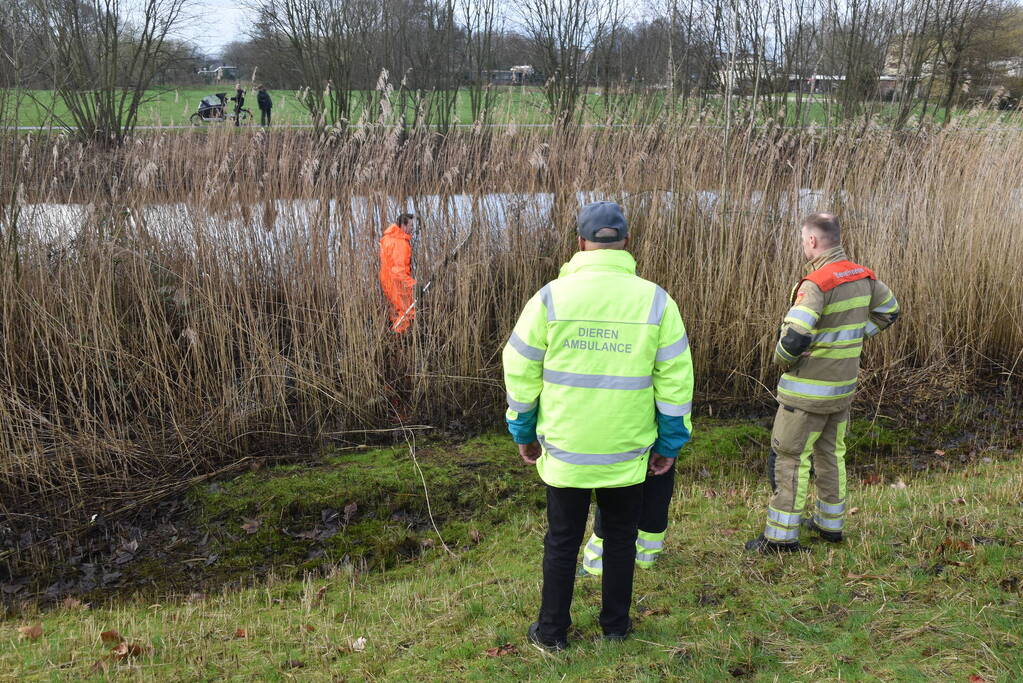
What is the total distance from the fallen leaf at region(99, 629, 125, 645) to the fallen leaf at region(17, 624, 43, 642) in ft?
1.17

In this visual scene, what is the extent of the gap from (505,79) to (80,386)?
32.7 ft

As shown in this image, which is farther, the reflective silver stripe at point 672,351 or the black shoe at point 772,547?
the black shoe at point 772,547

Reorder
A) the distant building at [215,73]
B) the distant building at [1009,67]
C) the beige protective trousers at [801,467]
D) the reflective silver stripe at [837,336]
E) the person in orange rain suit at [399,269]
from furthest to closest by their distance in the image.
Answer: the distant building at [1009,67], the distant building at [215,73], the person in orange rain suit at [399,269], the beige protective trousers at [801,467], the reflective silver stripe at [837,336]

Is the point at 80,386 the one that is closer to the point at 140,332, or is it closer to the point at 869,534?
the point at 140,332

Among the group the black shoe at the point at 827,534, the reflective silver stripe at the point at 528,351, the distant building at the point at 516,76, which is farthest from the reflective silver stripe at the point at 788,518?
the distant building at the point at 516,76

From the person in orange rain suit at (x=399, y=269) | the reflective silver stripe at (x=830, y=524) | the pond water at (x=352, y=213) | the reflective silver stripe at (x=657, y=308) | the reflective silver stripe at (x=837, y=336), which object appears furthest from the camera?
the person in orange rain suit at (x=399, y=269)

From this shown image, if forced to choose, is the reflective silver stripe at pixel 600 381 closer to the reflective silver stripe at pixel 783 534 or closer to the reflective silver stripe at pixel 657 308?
the reflective silver stripe at pixel 657 308

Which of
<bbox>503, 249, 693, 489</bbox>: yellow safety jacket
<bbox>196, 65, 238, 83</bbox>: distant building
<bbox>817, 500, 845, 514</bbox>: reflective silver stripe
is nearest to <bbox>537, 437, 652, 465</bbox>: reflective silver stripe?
<bbox>503, 249, 693, 489</bbox>: yellow safety jacket

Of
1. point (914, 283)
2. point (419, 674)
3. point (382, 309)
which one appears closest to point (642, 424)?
point (419, 674)

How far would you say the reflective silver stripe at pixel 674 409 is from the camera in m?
2.87

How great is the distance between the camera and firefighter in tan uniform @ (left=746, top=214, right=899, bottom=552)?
356 centimetres

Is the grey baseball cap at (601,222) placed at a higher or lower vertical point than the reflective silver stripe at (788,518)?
higher

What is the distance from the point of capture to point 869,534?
4023 millimetres

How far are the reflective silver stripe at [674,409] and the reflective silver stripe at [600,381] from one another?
0.29 ft
